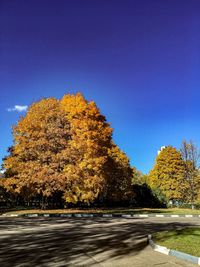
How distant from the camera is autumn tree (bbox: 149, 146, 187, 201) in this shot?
60.3 meters

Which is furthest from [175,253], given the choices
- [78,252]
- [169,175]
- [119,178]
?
[169,175]

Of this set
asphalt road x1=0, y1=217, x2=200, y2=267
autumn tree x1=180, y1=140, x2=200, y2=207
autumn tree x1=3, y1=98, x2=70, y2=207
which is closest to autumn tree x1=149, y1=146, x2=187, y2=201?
autumn tree x1=180, y1=140, x2=200, y2=207

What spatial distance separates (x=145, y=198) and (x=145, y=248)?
5110 centimetres

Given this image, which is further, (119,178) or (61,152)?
(119,178)

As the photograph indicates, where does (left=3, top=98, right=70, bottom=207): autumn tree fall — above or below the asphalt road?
above

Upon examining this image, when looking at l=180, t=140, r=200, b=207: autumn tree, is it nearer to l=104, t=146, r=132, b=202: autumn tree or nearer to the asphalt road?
l=104, t=146, r=132, b=202: autumn tree

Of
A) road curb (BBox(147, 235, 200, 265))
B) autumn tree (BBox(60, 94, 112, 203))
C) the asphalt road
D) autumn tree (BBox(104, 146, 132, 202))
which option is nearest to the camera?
the asphalt road

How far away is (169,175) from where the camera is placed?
63.4m

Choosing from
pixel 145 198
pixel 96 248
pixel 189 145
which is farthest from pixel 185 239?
pixel 145 198

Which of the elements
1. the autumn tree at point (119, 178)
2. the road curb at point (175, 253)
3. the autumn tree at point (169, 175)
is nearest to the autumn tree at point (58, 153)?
the autumn tree at point (119, 178)

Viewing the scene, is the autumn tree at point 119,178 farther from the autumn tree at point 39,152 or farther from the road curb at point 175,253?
the road curb at point 175,253

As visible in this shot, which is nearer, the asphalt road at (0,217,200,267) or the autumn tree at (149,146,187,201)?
the asphalt road at (0,217,200,267)

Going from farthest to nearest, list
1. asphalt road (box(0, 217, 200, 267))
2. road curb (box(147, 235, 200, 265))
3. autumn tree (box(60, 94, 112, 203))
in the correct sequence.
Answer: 1. autumn tree (box(60, 94, 112, 203))
2. road curb (box(147, 235, 200, 265))
3. asphalt road (box(0, 217, 200, 267))

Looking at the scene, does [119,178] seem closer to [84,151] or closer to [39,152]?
[84,151]
